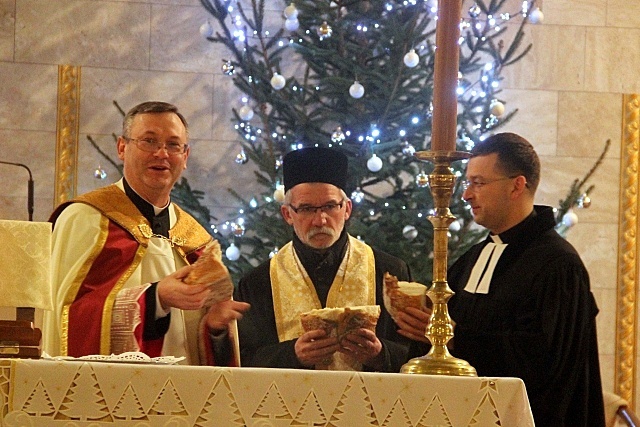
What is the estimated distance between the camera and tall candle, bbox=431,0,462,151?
3094 millimetres

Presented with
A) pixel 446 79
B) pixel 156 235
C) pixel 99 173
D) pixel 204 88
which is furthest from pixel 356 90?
pixel 446 79

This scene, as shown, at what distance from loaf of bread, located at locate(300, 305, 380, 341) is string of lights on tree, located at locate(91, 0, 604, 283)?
339 centimetres

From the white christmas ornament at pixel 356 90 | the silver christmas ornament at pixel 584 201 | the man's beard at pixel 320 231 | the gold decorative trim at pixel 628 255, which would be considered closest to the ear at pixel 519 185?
the man's beard at pixel 320 231

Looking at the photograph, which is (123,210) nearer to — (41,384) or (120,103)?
(41,384)

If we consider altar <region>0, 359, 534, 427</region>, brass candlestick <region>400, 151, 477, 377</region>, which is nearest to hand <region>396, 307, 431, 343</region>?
brass candlestick <region>400, 151, 477, 377</region>

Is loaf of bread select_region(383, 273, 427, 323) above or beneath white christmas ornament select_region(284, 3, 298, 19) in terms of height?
beneath

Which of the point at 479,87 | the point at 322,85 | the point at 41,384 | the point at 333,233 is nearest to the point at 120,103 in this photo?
the point at 322,85

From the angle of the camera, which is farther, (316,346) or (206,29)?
(206,29)

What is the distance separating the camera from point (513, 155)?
4.79 meters

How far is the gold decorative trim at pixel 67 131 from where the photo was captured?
821cm

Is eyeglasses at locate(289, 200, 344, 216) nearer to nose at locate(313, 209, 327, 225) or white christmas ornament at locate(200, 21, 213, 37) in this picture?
nose at locate(313, 209, 327, 225)

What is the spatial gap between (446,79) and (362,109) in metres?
4.52

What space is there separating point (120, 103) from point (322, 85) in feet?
5.32

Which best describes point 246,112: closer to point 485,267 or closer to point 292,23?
point 292,23
